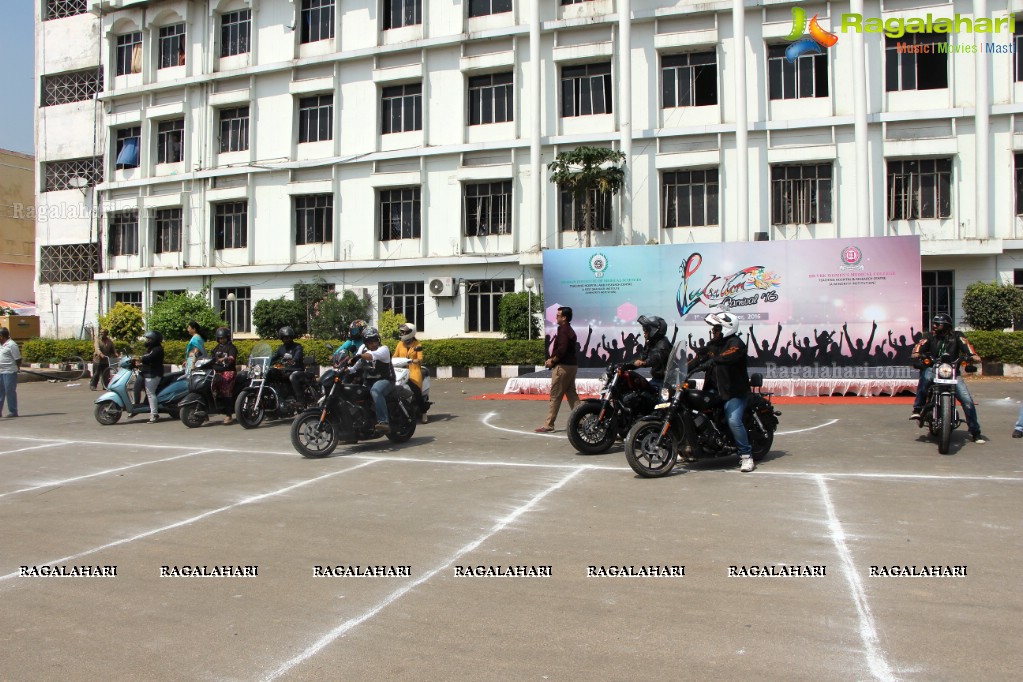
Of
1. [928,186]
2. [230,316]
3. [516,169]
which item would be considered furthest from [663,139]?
[230,316]

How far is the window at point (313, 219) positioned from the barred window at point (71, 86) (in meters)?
12.9

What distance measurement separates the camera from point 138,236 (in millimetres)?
35188

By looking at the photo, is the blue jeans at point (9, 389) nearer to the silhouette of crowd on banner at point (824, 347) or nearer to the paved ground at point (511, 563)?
the paved ground at point (511, 563)

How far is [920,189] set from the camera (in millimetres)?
24969

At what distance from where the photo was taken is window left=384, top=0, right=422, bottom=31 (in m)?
29.8

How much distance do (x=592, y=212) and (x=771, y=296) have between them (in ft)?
30.5

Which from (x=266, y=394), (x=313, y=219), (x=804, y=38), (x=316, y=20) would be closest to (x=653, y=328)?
(x=266, y=394)

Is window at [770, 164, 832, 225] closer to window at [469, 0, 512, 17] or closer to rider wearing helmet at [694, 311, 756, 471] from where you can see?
window at [469, 0, 512, 17]

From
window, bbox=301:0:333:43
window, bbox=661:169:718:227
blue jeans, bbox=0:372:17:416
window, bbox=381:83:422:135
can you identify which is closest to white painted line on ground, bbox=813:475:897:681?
blue jeans, bbox=0:372:17:416

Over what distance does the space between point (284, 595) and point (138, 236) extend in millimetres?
33574

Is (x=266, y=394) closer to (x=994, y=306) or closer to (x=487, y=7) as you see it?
(x=994, y=306)

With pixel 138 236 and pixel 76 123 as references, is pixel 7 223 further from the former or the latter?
pixel 138 236

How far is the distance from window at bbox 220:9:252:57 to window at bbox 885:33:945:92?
74.2 feet

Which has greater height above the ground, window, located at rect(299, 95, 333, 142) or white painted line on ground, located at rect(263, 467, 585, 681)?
window, located at rect(299, 95, 333, 142)
